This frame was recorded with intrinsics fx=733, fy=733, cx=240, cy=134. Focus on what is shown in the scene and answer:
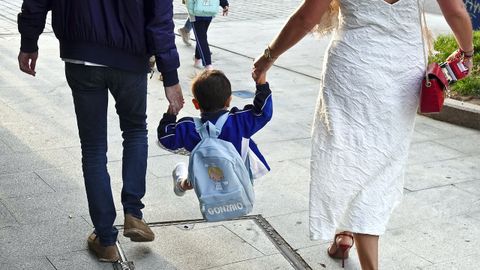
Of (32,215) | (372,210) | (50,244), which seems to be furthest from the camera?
(32,215)

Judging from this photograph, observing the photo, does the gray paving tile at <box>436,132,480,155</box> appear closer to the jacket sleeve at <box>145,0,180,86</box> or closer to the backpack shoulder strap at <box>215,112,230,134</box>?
Answer: the backpack shoulder strap at <box>215,112,230,134</box>

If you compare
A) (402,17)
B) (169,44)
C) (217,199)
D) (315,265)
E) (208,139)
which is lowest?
(315,265)

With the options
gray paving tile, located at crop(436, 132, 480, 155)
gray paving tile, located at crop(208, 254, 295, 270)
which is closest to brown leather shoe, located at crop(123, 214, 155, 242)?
gray paving tile, located at crop(208, 254, 295, 270)

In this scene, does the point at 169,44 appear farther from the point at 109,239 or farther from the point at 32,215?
the point at 32,215

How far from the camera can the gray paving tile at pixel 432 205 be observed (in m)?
4.54

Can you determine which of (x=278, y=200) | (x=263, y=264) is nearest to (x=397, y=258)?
(x=263, y=264)

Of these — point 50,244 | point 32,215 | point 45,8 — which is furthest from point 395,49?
point 32,215

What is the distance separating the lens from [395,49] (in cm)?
321

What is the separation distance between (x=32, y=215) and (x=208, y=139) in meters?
1.44

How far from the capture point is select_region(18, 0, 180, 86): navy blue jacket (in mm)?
3375

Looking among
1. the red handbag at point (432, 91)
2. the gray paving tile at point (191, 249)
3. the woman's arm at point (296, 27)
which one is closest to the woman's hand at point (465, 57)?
the red handbag at point (432, 91)

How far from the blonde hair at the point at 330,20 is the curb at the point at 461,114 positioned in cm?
351

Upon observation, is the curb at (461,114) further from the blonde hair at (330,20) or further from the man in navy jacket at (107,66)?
the man in navy jacket at (107,66)

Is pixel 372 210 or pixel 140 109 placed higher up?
pixel 140 109
